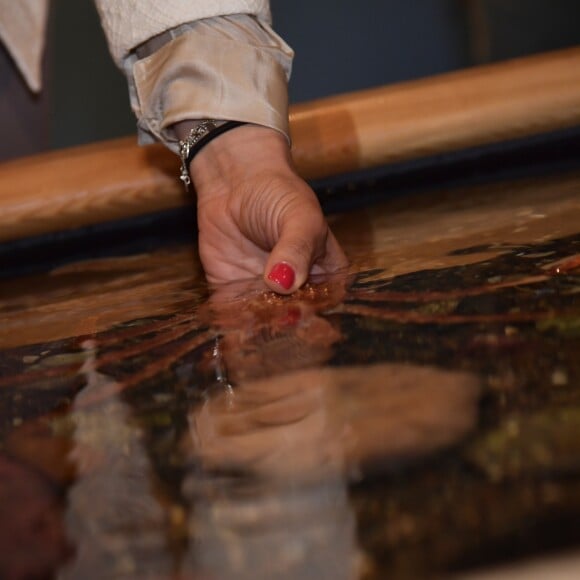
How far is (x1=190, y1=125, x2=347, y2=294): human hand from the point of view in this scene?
36.4 inches

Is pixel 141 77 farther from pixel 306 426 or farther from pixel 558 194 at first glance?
pixel 306 426

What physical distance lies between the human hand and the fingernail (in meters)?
0.03

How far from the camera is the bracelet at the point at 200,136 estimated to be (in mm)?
1080

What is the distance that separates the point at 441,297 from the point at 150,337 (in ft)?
0.75

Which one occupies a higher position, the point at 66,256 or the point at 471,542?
the point at 471,542

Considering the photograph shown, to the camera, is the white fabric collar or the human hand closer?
the human hand

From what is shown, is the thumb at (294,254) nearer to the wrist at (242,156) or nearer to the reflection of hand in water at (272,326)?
the reflection of hand in water at (272,326)

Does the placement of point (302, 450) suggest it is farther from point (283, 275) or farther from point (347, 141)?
point (347, 141)

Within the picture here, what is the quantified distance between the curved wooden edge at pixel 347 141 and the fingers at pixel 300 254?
45 cm

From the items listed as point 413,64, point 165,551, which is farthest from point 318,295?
point 413,64

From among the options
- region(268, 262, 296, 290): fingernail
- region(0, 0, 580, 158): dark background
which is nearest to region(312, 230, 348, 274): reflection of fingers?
region(268, 262, 296, 290): fingernail

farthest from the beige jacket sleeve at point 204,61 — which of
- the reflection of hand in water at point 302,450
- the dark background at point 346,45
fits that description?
the dark background at point 346,45

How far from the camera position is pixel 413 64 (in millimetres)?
3494

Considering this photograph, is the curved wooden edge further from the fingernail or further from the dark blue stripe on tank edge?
the fingernail
